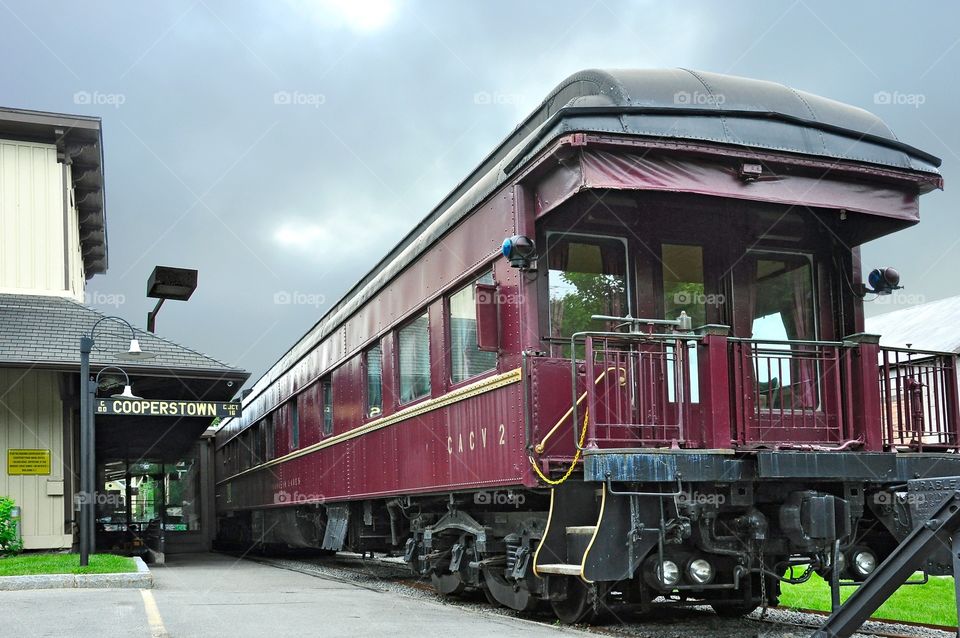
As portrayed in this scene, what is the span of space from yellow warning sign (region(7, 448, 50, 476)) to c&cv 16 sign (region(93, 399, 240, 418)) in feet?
4.68

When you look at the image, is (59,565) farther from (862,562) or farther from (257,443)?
(257,443)

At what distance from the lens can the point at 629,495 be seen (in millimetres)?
6793

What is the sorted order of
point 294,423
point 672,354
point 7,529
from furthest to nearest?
1. point 294,423
2. point 7,529
3. point 672,354

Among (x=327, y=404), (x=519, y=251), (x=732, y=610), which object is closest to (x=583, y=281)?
(x=519, y=251)

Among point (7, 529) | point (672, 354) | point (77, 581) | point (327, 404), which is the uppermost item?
point (672, 354)

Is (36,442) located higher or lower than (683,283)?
lower

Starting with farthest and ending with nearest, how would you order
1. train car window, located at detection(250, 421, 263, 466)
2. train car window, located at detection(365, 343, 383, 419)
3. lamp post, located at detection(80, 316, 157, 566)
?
train car window, located at detection(250, 421, 263, 466) < lamp post, located at detection(80, 316, 157, 566) < train car window, located at detection(365, 343, 383, 419)

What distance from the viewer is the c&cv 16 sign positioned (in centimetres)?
1359

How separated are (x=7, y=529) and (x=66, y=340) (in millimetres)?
2586

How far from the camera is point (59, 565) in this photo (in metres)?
11.4

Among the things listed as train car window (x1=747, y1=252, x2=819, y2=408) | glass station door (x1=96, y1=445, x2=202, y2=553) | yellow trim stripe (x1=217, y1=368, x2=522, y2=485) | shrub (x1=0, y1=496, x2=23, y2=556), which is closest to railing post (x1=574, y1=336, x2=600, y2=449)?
yellow trim stripe (x1=217, y1=368, x2=522, y2=485)

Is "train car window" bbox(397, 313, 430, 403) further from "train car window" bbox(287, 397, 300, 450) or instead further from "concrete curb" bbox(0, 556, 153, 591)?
"train car window" bbox(287, 397, 300, 450)

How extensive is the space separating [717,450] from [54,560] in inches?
351

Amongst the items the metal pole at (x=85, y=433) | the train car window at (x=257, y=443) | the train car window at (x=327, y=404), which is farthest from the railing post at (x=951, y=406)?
the train car window at (x=257, y=443)
